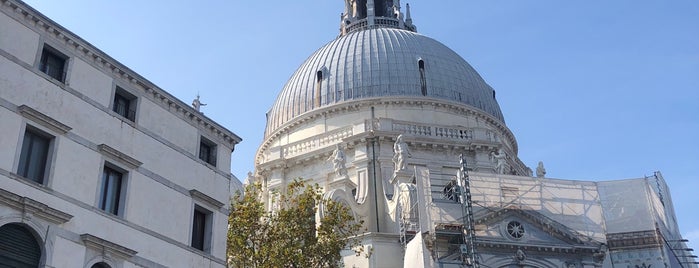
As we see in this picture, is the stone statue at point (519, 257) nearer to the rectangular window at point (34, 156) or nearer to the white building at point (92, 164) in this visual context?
the white building at point (92, 164)

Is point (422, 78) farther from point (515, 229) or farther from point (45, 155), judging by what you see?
point (45, 155)

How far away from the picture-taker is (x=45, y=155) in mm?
20391

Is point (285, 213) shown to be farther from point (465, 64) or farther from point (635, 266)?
point (465, 64)

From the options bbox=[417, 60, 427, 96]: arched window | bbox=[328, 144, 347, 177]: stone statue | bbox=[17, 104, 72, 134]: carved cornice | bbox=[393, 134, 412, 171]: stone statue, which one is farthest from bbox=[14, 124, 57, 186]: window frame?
bbox=[417, 60, 427, 96]: arched window

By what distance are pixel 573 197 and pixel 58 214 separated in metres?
25.7

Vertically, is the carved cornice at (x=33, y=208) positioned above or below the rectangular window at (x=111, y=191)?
below

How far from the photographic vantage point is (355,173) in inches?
1816

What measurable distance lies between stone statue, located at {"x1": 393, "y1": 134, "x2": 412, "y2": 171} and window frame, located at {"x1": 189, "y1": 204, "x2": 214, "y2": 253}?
18.4m

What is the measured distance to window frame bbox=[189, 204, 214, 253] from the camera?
24992 millimetres

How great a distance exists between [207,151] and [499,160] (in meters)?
23.3

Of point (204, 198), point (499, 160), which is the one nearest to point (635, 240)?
point (499, 160)

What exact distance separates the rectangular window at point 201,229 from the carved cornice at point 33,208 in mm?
5656

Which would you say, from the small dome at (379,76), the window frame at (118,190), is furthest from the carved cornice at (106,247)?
the small dome at (379,76)

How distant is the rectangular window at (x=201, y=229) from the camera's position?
2503 cm
